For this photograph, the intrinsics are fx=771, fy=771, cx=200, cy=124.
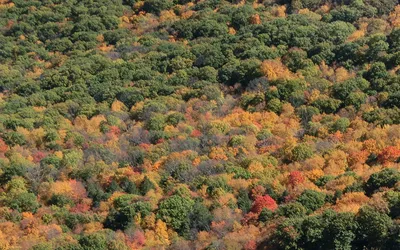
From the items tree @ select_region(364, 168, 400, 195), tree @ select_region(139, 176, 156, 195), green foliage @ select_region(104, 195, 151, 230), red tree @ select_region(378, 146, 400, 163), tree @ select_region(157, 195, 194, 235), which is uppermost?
tree @ select_region(364, 168, 400, 195)

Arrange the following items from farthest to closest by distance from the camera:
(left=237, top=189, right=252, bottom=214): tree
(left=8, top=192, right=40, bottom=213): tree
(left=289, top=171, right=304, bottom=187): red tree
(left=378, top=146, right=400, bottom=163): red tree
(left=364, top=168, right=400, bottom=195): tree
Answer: (left=8, top=192, right=40, bottom=213): tree < (left=378, top=146, right=400, bottom=163): red tree < (left=289, top=171, right=304, bottom=187): red tree < (left=237, top=189, right=252, bottom=214): tree < (left=364, top=168, right=400, bottom=195): tree

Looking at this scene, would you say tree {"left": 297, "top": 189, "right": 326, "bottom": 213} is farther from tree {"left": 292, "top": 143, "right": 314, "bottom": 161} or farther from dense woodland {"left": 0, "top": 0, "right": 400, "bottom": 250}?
tree {"left": 292, "top": 143, "right": 314, "bottom": 161}

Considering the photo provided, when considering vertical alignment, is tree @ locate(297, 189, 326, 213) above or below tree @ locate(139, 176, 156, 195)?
above

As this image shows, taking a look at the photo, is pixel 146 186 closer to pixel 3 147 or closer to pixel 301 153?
pixel 301 153

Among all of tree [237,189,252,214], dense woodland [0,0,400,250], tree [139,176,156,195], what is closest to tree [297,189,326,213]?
dense woodland [0,0,400,250]

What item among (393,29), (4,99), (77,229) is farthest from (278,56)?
(77,229)

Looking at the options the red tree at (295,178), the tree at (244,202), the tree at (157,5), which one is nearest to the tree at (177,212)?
the tree at (244,202)

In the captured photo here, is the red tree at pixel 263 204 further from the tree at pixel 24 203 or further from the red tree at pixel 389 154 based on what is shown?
the tree at pixel 24 203

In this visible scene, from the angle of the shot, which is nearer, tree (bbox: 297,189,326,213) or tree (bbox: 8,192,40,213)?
tree (bbox: 297,189,326,213)

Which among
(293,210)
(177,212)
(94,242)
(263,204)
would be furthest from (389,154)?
(94,242)

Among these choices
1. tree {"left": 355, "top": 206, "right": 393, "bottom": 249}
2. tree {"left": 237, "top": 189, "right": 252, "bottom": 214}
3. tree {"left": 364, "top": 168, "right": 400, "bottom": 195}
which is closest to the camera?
tree {"left": 355, "top": 206, "right": 393, "bottom": 249}
